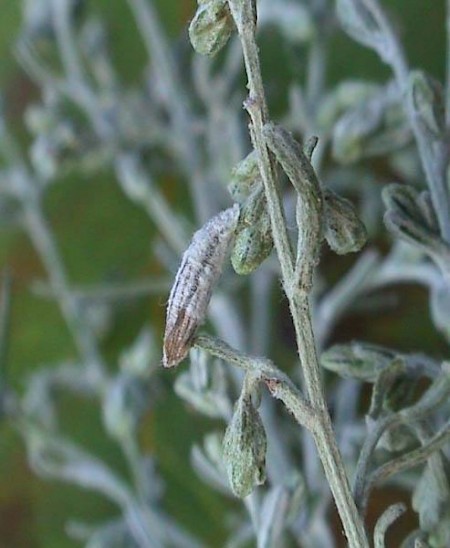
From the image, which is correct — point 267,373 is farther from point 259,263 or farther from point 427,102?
point 427,102

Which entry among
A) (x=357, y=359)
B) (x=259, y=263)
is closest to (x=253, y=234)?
(x=259, y=263)

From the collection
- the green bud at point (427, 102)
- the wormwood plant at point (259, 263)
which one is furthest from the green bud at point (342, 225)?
the green bud at point (427, 102)

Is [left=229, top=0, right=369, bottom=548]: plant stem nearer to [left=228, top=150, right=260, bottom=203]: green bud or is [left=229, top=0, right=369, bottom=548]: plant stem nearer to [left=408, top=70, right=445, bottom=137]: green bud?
[left=228, top=150, right=260, bottom=203]: green bud

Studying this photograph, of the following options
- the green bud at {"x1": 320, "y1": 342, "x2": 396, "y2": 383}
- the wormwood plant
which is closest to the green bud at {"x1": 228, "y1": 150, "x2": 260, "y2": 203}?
the wormwood plant

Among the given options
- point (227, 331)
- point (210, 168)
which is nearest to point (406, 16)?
point (210, 168)

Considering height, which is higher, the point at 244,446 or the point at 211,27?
the point at 211,27

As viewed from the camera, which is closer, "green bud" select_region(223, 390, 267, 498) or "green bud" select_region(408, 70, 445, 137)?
"green bud" select_region(223, 390, 267, 498)

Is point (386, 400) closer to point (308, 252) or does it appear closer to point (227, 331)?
point (308, 252)
